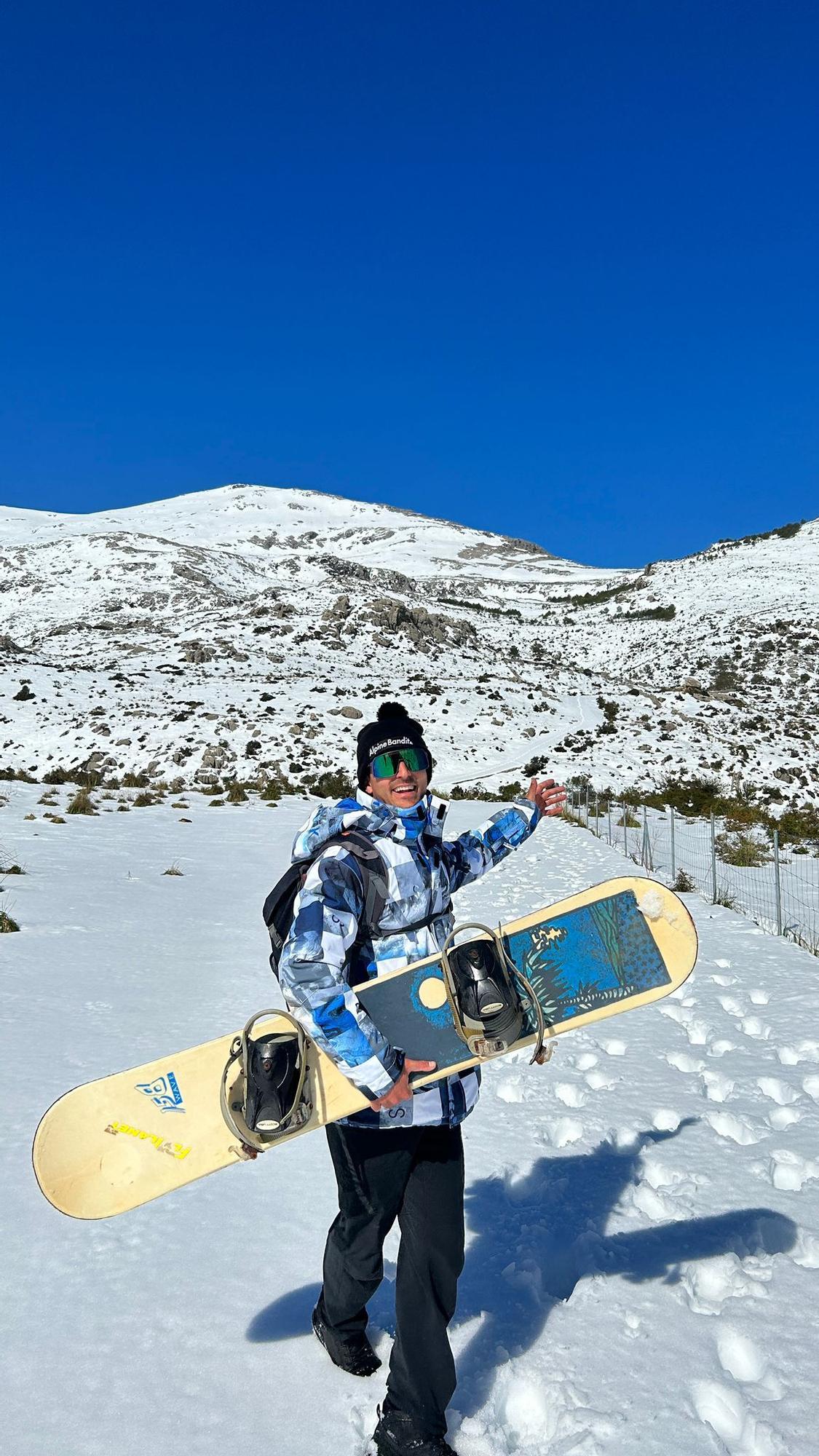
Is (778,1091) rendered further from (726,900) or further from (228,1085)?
(726,900)

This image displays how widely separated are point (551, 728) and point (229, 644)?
17897 mm

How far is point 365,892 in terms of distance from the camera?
8.54ft

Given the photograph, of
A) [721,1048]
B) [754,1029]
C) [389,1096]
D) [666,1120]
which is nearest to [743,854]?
[754,1029]

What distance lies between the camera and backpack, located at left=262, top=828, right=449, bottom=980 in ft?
8.53

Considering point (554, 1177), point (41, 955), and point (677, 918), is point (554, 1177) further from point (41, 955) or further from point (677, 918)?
point (41, 955)

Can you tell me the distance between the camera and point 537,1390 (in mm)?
2836

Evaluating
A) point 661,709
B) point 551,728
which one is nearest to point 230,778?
point 551,728

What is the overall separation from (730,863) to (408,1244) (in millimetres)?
14762

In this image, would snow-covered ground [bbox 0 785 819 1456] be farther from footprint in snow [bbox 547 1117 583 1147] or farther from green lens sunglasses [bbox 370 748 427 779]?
green lens sunglasses [bbox 370 748 427 779]

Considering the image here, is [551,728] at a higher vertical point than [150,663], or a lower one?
lower

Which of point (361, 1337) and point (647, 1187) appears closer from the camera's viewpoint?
point (361, 1337)

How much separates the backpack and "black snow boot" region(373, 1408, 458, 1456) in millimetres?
1340

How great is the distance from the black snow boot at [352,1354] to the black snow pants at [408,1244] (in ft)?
0.13

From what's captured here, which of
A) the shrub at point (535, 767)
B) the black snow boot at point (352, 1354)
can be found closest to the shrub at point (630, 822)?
the shrub at point (535, 767)
